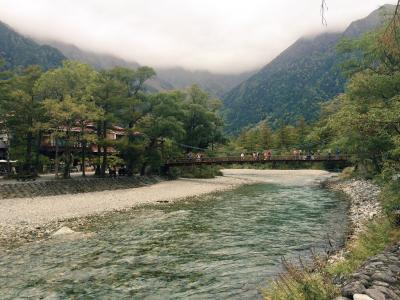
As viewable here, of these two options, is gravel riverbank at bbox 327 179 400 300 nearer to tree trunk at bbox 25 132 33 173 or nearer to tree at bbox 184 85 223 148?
tree trunk at bbox 25 132 33 173

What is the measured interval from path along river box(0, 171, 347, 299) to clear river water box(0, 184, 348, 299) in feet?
0.09

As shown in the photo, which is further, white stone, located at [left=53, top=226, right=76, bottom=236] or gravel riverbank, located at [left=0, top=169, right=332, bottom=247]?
gravel riverbank, located at [left=0, top=169, right=332, bottom=247]

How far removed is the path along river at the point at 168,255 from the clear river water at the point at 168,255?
3 centimetres

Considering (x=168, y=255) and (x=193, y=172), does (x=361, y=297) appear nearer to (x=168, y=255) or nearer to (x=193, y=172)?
(x=168, y=255)

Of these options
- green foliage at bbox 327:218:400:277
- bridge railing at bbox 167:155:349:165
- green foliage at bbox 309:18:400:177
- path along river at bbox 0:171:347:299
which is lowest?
path along river at bbox 0:171:347:299

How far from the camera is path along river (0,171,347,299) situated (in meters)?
10.6

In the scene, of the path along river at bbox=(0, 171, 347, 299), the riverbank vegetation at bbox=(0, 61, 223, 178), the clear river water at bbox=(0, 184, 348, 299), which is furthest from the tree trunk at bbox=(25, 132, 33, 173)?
the clear river water at bbox=(0, 184, 348, 299)

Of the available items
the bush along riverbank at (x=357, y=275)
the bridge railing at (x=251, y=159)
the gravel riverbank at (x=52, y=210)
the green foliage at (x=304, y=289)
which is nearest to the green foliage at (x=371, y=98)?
the bush along riverbank at (x=357, y=275)

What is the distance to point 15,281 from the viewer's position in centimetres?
1116

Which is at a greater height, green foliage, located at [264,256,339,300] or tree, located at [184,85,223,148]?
tree, located at [184,85,223,148]

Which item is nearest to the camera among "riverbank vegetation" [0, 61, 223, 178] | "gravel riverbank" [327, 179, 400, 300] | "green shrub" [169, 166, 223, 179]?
"gravel riverbank" [327, 179, 400, 300]

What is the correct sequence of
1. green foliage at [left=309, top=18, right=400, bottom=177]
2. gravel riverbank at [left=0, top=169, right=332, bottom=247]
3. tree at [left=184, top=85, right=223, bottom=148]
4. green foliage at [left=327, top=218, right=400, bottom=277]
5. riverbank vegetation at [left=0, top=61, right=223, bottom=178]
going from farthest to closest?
tree at [left=184, top=85, right=223, bottom=148] < riverbank vegetation at [left=0, top=61, right=223, bottom=178] < green foliage at [left=309, top=18, right=400, bottom=177] < gravel riverbank at [left=0, top=169, right=332, bottom=247] < green foliage at [left=327, top=218, right=400, bottom=277]

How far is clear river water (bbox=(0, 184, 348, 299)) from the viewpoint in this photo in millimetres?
10609

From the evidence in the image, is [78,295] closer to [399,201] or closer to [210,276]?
[210,276]
